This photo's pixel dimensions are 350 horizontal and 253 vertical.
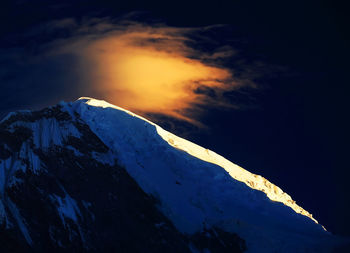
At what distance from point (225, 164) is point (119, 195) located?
113ft

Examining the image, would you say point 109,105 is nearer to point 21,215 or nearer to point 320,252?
point 21,215

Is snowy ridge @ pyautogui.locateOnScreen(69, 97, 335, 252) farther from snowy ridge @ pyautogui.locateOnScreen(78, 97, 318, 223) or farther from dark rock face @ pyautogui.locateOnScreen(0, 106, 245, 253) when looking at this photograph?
dark rock face @ pyautogui.locateOnScreen(0, 106, 245, 253)

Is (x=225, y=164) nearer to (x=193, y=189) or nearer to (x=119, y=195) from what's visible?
(x=193, y=189)

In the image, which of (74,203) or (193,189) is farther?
(193,189)

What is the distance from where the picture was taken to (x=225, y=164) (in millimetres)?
116812

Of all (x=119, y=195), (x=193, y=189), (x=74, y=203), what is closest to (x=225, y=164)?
(x=193, y=189)

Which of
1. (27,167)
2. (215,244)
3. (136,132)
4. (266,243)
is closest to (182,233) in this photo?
(215,244)

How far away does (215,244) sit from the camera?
305 ft

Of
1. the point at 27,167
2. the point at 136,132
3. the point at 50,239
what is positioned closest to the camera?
the point at 50,239

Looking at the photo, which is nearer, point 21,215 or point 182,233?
point 21,215

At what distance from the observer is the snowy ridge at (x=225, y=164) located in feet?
356

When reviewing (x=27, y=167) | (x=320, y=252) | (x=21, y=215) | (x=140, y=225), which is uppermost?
(x=27, y=167)

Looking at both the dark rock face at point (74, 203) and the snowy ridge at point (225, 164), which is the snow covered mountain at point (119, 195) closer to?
the dark rock face at point (74, 203)

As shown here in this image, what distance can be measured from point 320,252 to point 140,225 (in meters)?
37.2
